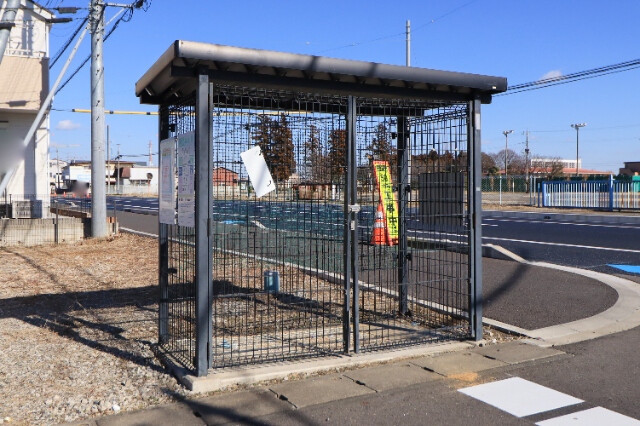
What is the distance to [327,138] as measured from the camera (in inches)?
227

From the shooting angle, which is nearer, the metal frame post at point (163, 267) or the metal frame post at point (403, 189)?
the metal frame post at point (163, 267)

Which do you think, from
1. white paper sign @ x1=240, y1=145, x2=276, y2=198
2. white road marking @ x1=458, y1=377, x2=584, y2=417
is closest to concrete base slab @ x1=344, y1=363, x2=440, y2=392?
white road marking @ x1=458, y1=377, x2=584, y2=417

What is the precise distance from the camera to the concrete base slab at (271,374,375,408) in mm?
4418

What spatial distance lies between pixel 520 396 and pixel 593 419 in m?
0.59

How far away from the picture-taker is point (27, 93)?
57.6 feet

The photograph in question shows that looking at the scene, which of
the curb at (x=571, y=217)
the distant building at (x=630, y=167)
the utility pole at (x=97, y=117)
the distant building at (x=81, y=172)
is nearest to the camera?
the utility pole at (x=97, y=117)

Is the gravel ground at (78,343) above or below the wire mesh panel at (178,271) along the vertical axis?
below

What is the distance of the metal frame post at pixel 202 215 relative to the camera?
4.72 meters

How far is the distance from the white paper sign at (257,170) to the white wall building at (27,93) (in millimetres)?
14296

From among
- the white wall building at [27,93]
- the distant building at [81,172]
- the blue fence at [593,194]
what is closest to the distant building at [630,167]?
the blue fence at [593,194]

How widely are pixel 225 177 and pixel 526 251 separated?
405 inches

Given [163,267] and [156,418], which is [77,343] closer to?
[163,267]

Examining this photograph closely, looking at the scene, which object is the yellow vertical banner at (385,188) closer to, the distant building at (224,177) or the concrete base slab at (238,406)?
the distant building at (224,177)

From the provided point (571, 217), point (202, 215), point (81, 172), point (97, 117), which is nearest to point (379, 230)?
point (202, 215)
